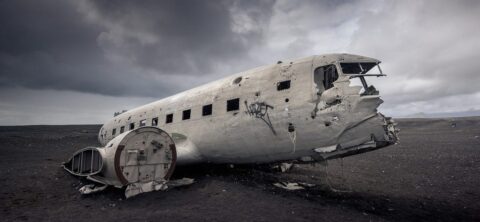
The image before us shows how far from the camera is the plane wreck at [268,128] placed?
8.02 m

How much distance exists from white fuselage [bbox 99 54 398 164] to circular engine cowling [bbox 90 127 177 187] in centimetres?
148

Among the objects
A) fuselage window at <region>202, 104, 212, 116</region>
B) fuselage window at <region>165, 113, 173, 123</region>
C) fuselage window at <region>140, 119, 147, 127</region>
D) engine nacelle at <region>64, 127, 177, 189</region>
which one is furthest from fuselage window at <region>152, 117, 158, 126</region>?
engine nacelle at <region>64, 127, 177, 189</region>

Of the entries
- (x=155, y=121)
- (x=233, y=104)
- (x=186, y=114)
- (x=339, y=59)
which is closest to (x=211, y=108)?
(x=233, y=104)

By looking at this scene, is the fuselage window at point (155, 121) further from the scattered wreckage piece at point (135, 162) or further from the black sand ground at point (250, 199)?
the scattered wreckage piece at point (135, 162)

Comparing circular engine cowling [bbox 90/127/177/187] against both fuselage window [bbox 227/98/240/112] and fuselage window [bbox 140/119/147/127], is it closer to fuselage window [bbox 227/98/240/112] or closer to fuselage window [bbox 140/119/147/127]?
fuselage window [bbox 227/98/240/112]

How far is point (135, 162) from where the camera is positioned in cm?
916

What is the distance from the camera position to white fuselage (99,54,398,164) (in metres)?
8.00

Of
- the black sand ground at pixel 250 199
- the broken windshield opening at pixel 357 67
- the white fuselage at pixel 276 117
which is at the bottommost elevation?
the black sand ground at pixel 250 199

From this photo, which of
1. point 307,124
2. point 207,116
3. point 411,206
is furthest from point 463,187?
point 207,116

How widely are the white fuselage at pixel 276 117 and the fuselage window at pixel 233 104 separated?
4 cm

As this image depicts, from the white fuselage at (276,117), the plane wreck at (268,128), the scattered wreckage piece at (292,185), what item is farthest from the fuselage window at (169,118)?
the scattered wreckage piece at (292,185)

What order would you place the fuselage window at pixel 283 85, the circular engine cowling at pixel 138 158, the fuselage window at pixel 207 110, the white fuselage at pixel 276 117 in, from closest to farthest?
the white fuselage at pixel 276 117
the circular engine cowling at pixel 138 158
the fuselage window at pixel 283 85
the fuselage window at pixel 207 110

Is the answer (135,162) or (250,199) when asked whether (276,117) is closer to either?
(250,199)

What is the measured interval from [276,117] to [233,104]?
207 cm
